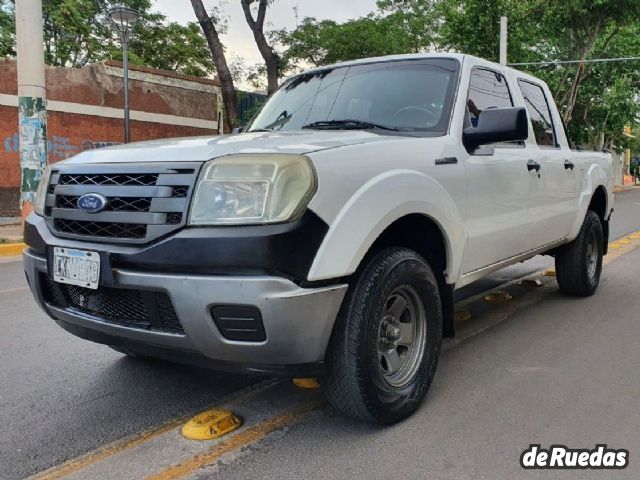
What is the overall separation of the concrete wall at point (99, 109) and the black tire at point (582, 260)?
11.9 m

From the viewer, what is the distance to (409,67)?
12.3 ft

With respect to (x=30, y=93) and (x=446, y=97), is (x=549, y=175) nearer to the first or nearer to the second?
(x=446, y=97)

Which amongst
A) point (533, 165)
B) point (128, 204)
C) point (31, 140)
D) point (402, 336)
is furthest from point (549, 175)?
point (31, 140)

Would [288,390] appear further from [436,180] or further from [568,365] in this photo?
[568,365]

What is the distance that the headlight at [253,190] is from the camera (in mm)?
2285

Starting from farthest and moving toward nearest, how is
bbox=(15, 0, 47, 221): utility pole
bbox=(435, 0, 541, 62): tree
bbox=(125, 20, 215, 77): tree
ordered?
1. bbox=(125, 20, 215, 77): tree
2. bbox=(435, 0, 541, 62): tree
3. bbox=(15, 0, 47, 221): utility pole

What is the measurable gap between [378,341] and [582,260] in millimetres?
3378

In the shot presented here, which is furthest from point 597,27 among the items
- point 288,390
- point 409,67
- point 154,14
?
point 288,390

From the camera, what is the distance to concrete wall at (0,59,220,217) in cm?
1325

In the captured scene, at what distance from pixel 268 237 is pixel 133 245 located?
587mm

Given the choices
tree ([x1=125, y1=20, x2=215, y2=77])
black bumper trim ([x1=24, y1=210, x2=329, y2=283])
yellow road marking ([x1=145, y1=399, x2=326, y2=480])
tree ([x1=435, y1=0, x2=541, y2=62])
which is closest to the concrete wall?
tree ([x1=125, y1=20, x2=215, y2=77])

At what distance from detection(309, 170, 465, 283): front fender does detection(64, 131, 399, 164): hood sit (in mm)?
251

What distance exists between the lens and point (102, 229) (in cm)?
254

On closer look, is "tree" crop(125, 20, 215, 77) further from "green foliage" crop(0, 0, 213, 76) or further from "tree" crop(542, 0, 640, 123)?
"tree" crop(542, 0, 640, 123)
